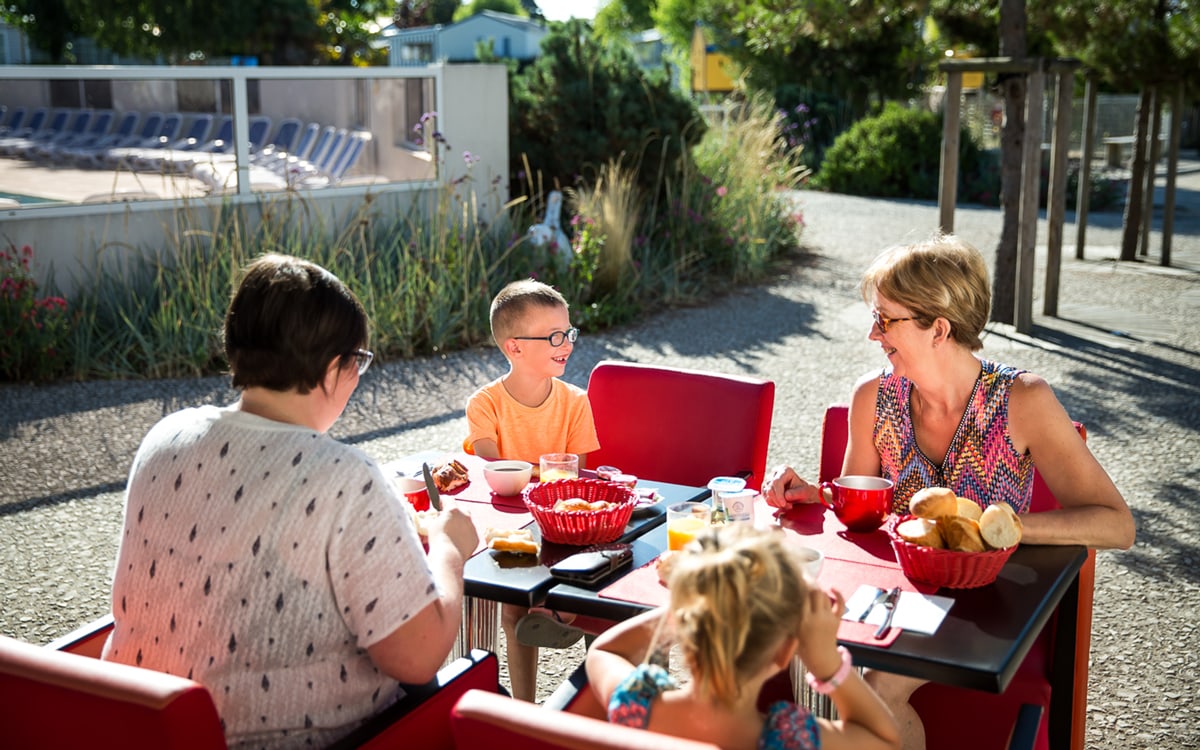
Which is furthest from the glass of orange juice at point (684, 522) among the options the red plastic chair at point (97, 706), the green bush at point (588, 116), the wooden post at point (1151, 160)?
the wooden post at point (1151, 160)

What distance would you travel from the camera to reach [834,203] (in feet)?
60.3

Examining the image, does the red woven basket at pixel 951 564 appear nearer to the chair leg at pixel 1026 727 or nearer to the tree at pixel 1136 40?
the chair leg at pixel 1026 727

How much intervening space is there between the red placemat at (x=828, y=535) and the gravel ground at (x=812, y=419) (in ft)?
3.29

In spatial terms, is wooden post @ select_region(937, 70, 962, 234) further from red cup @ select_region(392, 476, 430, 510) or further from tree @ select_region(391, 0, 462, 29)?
tree @ select_region(391, 0, 462, 29)

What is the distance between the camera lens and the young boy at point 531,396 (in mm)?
3787

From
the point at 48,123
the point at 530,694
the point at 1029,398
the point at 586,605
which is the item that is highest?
the point at 48,123

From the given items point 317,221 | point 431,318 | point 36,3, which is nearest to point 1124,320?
point 431,318

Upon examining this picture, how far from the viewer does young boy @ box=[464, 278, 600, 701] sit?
12.4 ft

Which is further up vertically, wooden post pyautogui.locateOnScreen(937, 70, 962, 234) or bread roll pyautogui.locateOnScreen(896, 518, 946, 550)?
wooden post pyautogui.locateOnScreen(937, 70, 962, 234)

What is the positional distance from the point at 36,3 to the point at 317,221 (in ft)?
85.1

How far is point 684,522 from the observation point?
108 inches

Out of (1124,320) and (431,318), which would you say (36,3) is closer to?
(431,318)

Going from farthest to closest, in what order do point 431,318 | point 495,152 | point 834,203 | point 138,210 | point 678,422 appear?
point 834,203 → point 495,152 → point 138,210 → point 431,318 → point 678,422

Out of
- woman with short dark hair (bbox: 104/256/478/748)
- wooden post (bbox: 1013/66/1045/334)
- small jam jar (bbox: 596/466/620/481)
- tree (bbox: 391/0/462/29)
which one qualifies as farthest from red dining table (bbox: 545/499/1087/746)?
tree (bbox: 391/0/462/29)
